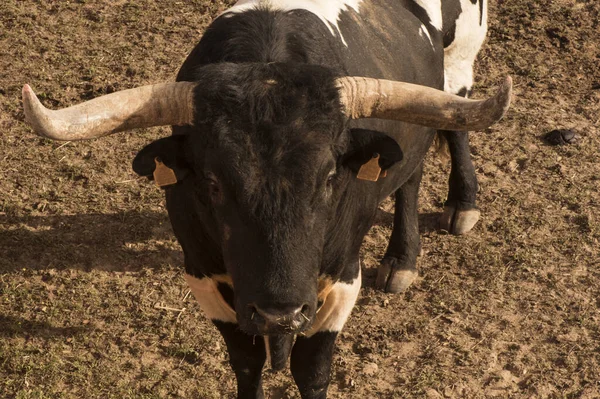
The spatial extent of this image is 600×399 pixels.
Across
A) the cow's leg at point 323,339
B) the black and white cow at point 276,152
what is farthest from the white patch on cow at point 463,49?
the cow's leg at point 323,339

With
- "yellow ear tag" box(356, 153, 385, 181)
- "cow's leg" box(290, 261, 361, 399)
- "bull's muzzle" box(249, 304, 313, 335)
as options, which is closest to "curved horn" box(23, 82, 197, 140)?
"yellow ear tag" box(356, 153, 385, 181)

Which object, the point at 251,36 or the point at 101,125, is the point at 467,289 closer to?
the point at 251,36

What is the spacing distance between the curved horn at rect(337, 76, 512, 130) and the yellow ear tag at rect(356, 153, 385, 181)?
0.73 feet

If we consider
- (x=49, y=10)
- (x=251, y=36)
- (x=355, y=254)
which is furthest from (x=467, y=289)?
(x=49, y=10)

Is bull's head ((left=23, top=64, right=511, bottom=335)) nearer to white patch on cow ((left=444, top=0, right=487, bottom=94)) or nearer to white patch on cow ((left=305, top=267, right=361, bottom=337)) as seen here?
white patch on cow ((left=305, top=267, right=361, bottom=337))

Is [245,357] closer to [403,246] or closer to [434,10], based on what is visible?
[403,246]

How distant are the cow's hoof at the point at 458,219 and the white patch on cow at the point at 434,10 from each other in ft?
4.90

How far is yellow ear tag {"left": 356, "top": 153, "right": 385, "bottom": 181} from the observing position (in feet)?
14.0

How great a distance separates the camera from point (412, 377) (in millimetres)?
5793

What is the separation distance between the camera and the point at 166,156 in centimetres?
424

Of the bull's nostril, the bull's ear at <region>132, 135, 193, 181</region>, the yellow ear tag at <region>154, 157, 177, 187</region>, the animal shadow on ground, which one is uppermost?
the bull's ear at <region>132, 135, 193, 181</region>

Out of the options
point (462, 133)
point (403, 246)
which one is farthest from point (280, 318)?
point (462, 133)

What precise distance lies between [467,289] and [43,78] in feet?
14.6

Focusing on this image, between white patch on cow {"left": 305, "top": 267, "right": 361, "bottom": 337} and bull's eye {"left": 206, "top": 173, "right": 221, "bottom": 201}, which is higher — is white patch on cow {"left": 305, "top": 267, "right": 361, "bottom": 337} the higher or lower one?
the lower one
